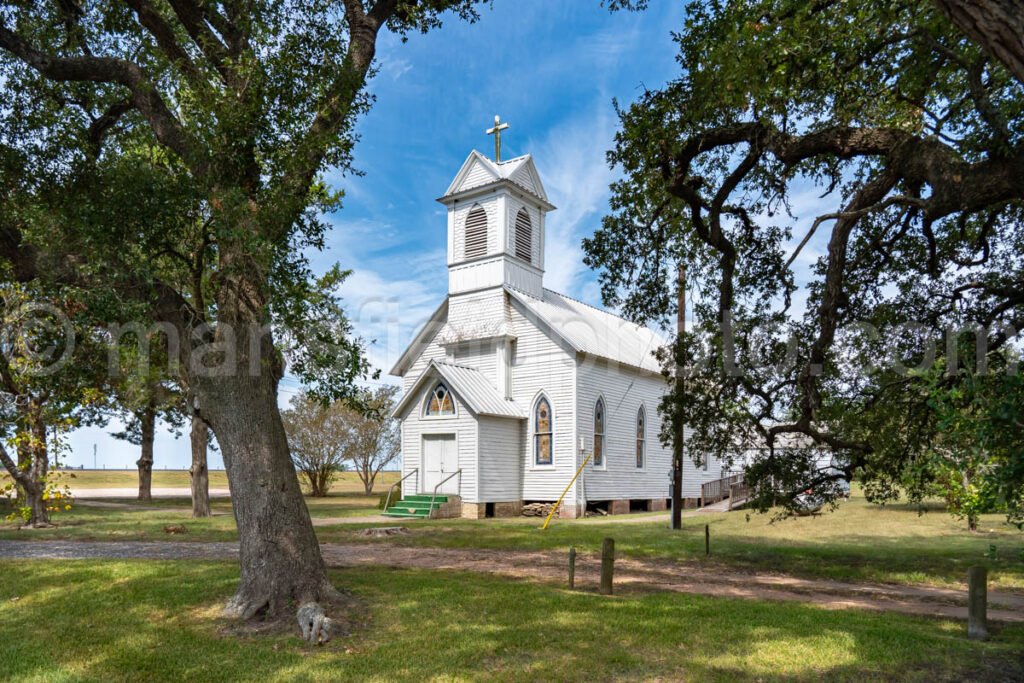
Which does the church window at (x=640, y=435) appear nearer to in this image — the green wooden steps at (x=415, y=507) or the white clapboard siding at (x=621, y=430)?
the white clapboard siding at (x=621, y=430)

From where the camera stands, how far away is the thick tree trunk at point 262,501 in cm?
856

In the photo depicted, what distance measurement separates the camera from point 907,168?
8.98 meters

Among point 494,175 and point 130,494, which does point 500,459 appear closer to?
point 494,175

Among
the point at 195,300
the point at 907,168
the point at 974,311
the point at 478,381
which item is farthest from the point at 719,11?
the point at 478,381

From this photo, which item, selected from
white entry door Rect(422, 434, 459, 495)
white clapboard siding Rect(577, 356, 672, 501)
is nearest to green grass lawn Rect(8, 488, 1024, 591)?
white entry door Rect(422, 434, 459, 495)

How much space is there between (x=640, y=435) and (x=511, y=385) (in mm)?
6712

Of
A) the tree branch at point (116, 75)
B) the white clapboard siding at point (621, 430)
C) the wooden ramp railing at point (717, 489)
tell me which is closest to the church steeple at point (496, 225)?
the white clapboard siding at point (621, 430)

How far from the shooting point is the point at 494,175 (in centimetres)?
2784

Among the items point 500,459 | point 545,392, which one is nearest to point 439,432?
point 500,459

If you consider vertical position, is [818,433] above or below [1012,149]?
below

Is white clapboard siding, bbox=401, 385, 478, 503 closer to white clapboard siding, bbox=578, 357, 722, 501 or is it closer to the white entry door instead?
the white entry door

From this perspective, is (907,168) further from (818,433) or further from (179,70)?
(179,70)

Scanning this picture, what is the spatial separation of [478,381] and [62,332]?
51.9 feet

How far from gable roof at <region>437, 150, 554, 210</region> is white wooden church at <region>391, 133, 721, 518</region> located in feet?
0.19
